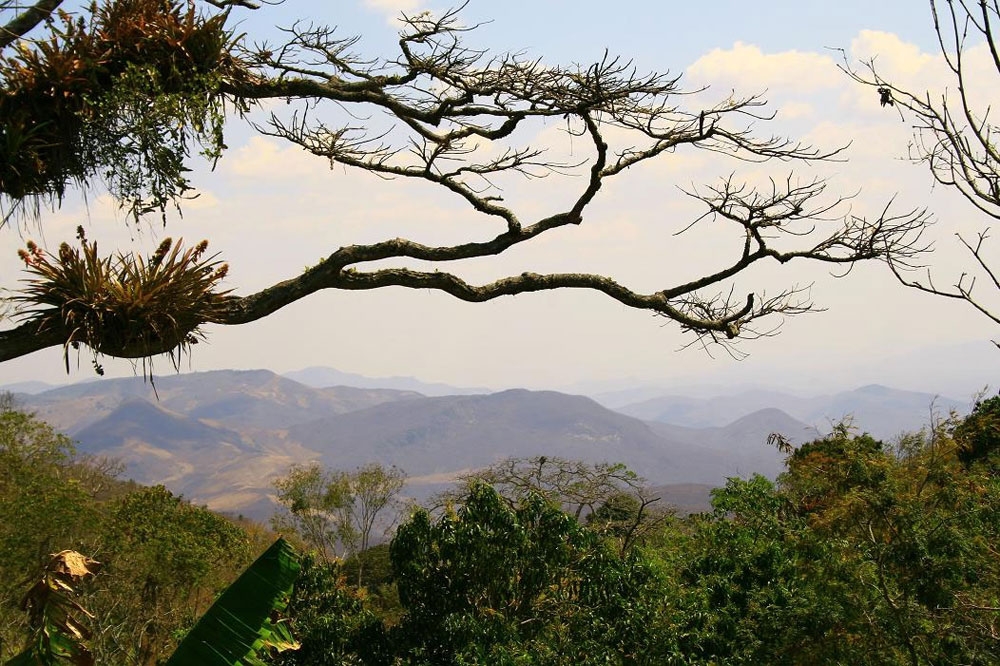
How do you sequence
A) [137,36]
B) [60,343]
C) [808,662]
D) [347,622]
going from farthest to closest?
1. [808,662]
2. [347,622]
3. [137,36]
4. [60,343]

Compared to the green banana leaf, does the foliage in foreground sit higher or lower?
lower

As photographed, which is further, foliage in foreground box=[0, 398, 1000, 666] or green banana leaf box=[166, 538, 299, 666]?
foliage in foreground box=[0, 398, 1000, 666]

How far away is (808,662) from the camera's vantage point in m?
7.56

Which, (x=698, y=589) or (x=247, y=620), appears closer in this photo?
(x=247, y=620)

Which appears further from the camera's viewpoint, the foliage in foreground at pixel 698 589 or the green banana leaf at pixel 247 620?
the foliage in foreground at pixel 698 589

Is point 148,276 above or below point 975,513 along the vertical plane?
above

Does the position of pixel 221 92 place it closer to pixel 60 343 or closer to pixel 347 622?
pixel 60 343

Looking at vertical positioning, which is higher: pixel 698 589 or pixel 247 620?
pixel 247 620

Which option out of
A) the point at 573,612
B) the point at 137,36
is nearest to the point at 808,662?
the point at 573,612

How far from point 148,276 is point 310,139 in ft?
7.31

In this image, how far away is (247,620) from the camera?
3932 mm

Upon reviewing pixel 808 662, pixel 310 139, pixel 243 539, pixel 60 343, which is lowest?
pixel 243 539

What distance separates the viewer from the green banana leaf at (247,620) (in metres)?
3.84

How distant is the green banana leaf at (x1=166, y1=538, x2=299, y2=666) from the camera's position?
3.84 m
